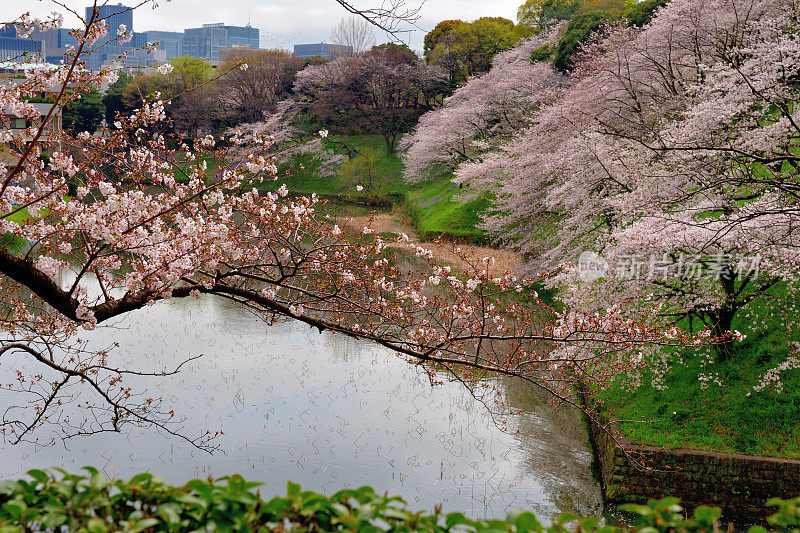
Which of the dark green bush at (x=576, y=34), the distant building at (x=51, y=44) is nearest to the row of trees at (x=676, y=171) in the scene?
the dark green bush at (x=576, y=34)

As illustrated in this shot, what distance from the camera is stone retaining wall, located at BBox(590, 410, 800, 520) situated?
21.9ft

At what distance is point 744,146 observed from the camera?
28.0 ft

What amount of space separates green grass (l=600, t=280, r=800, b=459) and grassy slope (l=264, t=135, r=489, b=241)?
1029cm

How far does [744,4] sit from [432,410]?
430 inches

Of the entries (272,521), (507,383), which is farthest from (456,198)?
(272,521)

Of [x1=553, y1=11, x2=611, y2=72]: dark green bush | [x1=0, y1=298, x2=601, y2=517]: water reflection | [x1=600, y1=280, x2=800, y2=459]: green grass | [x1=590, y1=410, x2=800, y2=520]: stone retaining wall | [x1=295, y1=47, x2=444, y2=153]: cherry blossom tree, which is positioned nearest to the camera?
[x1=590, y1=410, x2=800, y2=520]: stone retaining wall

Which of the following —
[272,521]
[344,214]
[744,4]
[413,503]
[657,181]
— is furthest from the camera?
[344,214]

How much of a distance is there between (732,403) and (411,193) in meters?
23.1

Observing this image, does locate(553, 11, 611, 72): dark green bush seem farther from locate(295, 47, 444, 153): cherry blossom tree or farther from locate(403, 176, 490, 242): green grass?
locate(295, 47, 444, 153): cherry blossom tree

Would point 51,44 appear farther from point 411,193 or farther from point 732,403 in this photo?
point 732,403

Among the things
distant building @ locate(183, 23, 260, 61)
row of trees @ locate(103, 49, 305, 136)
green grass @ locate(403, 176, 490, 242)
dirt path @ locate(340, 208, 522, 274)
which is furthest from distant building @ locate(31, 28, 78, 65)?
distant building @ locate(183, 23, 260, 61)

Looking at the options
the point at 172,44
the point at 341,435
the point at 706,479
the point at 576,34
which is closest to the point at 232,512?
the point at 706,479

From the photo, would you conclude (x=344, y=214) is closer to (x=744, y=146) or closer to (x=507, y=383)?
(x=507, y=383)

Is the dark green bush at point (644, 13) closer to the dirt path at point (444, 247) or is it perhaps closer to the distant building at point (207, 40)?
the dirt path at point (444, 247)
